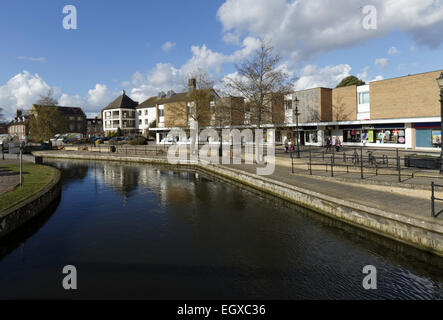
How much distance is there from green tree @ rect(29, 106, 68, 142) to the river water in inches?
1965

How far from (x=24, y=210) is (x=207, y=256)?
28.3 feet

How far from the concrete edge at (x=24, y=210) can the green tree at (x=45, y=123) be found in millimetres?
48355

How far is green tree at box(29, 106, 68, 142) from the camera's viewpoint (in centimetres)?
5709

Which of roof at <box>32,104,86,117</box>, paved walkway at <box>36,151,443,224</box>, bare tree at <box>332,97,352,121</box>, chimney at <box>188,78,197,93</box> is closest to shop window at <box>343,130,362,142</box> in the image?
bare tree at <box>332,97,352,121</box>

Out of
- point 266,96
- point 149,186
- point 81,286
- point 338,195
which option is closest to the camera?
point 81,286

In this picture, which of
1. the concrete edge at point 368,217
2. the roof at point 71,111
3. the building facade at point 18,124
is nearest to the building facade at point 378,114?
the concrete edge at point 368,217

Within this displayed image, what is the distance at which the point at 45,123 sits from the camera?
57438 mm

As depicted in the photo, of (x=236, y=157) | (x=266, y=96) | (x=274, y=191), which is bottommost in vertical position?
(x=274, y=191)

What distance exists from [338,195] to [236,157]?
17.3 m

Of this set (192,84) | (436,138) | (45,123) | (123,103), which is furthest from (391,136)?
(123,103)
